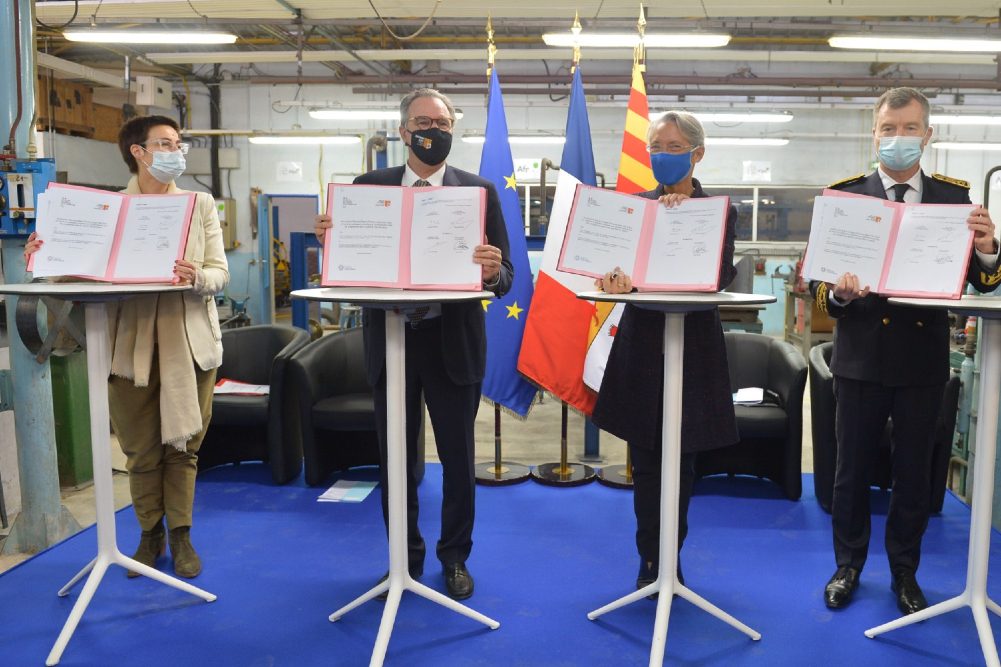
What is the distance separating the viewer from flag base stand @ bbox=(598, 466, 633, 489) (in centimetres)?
410

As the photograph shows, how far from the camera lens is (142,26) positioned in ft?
30.3

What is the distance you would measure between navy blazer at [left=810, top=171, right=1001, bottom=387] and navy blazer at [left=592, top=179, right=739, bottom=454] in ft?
1.31

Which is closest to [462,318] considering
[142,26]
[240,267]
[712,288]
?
[712,288]

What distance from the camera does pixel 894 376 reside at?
2545mm

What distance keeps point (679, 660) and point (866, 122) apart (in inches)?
452

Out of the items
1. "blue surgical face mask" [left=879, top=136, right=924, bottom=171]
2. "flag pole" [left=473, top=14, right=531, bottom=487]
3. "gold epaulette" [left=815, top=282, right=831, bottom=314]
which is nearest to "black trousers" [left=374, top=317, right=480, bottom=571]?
"gold epaulette" [left=815, top=282, right=831, bottom=314]

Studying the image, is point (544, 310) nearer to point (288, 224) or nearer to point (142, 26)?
point (142, 26)

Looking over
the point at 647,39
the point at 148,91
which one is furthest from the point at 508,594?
the point at 148,91

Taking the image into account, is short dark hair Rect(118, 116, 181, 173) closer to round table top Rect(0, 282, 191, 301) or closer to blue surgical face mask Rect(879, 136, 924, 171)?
round table top Rect(0, 282, 191, 301)

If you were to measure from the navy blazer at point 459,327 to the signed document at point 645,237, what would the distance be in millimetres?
326

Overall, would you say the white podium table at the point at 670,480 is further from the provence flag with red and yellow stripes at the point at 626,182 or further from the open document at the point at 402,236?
the provence flag with red and yellow stripes at the point at 626,182

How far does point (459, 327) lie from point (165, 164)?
1.17 m

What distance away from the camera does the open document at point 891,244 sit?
223 cm

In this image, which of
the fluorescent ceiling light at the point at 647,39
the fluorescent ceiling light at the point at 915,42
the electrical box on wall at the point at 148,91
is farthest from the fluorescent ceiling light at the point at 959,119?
the electrical box on wall at the point at 148,91
